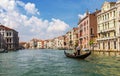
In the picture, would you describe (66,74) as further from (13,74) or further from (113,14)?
(113,14)

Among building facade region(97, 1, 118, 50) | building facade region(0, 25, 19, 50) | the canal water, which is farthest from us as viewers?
building facade region(0, 25, 19, 50)

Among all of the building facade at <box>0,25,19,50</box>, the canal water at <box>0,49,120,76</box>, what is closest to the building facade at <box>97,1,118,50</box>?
the canal water at <box>0,49,120,76</box>

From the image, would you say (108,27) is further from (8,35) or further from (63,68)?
(8,35)

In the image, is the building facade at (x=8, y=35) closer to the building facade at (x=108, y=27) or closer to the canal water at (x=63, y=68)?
the building facade at (x=108, y=27)

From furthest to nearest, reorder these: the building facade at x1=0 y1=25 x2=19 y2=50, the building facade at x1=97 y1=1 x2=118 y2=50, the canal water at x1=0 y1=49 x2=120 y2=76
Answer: the building facade at x1=0 y1=25 x2=19 y2=50 < the building facade at x1=97 y1=1 x2=118 y2=50 < the canal water at x1=0 y1=49 x2=120 y2=76

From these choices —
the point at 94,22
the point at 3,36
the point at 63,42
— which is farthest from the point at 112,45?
the point at 63,42

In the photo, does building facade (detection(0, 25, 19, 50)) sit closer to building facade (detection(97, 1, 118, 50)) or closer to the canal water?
building facade (detection(97, 1, 118, 50))

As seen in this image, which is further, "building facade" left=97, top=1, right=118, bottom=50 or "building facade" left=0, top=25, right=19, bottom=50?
"building facade" left=0, top=25, right=19, bottom=50

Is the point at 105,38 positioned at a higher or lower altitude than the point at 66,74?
higher

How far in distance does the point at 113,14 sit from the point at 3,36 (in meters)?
44.8

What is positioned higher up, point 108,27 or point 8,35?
point 8,35

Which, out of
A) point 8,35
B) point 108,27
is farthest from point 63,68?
point 8,35

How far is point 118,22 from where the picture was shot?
34.3 m

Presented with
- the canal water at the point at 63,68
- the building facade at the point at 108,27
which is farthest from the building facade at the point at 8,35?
the canal water at the point at 63,68
